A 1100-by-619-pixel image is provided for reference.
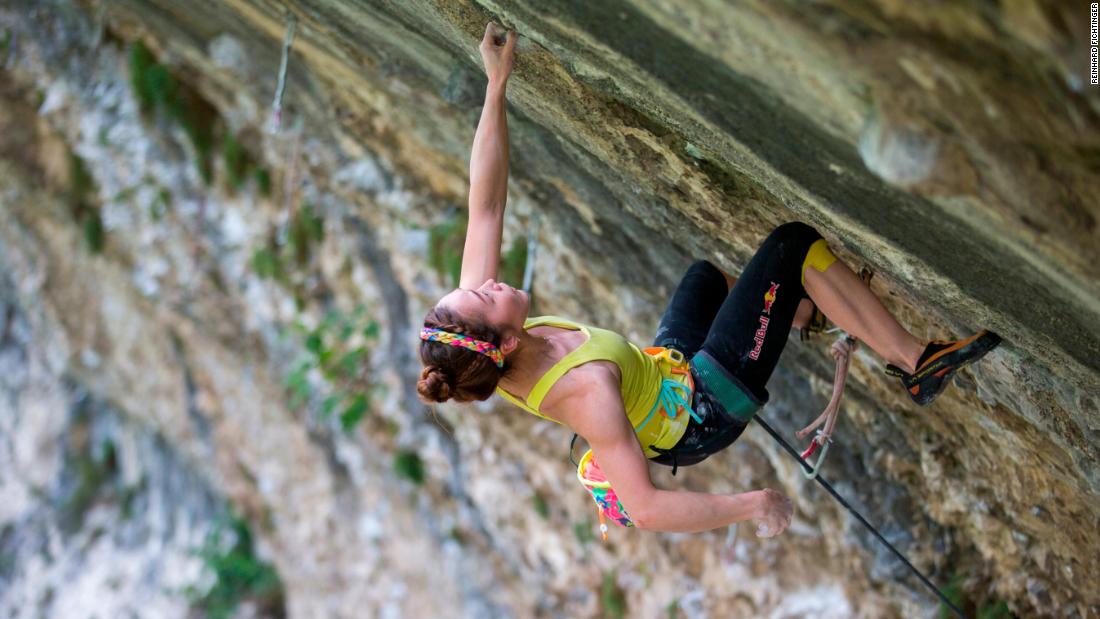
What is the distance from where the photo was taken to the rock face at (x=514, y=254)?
1889 mm

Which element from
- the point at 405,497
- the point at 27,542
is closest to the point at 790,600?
the point at 405,497

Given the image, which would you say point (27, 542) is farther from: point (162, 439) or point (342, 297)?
point (342, 297)

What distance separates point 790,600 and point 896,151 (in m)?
4.22

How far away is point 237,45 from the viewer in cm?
638

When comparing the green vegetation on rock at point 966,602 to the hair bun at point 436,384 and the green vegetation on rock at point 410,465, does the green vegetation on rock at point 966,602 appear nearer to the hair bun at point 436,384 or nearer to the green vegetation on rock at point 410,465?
the hair bun at point 436,384

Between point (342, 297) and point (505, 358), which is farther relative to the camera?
point (342, 297)

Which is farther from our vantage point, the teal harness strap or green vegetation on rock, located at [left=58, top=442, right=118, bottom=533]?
green vegetation on rock, located at [left=58, top=442, right=118, bottom=533]

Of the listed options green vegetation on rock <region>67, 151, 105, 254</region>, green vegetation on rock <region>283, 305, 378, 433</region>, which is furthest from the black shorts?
green vegetation on rock <region>67, 151, 105, 254</region>

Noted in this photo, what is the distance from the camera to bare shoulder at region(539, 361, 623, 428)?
9.01 ft

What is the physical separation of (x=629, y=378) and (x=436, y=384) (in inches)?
20.9

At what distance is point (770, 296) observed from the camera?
296 cm

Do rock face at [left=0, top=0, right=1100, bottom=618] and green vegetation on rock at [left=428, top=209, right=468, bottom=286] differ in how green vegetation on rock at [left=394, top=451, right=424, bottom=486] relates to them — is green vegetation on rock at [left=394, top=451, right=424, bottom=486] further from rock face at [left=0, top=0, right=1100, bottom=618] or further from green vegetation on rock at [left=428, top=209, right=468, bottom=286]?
green vegetation on rock at [left=428, top=209, right=468, bottom=286]

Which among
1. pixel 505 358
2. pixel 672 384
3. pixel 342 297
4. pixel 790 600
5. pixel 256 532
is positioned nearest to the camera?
pixel 505 358

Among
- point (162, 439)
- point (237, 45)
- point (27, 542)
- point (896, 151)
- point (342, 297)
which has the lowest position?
point (27, 542)
